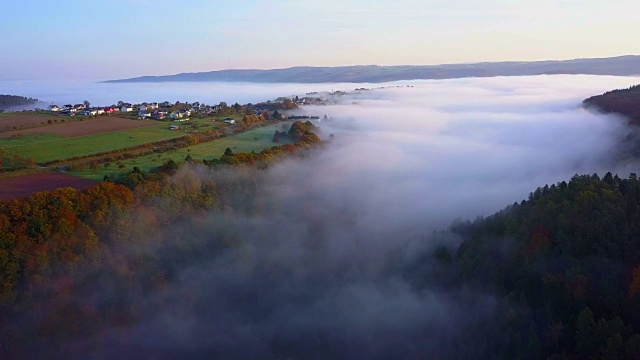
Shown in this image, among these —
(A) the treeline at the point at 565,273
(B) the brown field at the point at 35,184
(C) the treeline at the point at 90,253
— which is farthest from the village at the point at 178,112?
(A) the treeline at the point at 565,273

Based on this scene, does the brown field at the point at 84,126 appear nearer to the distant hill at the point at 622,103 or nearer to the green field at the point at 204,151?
the green field at the point at 204,151

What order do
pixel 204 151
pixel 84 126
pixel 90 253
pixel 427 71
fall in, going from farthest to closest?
pixel 427 71 < pixel 84 126 < pixel 204 151 < pixel 90 253

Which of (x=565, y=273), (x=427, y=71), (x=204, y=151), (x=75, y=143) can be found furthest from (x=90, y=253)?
(x=427, y=71)

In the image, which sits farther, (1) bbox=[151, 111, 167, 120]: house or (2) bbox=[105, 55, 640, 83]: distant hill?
(2) bbox=[105, 55, 640, 83]: distant hill

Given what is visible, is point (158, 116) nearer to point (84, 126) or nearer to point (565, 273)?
point (84, 126)

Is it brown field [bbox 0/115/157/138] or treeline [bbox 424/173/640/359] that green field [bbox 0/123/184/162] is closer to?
brown field [bbox 0/115/157/138]

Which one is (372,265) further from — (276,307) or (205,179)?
(205,179)

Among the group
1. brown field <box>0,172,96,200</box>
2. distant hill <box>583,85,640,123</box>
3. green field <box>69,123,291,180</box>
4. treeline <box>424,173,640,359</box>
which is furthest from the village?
distant hill <box>583,85,640,123</box>
